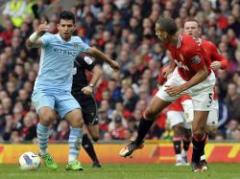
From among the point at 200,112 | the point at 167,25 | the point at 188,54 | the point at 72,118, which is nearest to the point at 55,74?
the point at 72,118

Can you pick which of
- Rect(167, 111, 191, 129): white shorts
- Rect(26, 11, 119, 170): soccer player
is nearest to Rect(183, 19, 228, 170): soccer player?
Rect(26, 11, 119, 170): soccer player

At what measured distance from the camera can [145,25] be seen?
24.8m

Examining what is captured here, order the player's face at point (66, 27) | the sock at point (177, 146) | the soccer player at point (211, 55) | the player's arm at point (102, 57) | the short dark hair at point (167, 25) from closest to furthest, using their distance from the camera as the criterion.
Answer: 1. the short dark hair at point (167, 25)
2. the player's face at point (66, 27)
3. the player's arm at point (102, 57)
4. the soccer player at point (211, 55)
5. the sock at point (177, 146)

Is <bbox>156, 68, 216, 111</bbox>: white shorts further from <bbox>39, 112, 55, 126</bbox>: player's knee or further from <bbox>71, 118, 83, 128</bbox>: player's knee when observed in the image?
<bbox>39, 112, 55, 126</bbox>: player's knee

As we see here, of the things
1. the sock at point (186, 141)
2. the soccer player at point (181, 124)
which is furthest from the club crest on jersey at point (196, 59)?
the sock at point (186, 141)

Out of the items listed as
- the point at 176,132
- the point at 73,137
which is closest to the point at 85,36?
the point at 176,132

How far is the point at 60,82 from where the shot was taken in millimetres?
14836

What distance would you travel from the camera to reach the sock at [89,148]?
1702 centimetres

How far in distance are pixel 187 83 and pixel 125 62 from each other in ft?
36.4

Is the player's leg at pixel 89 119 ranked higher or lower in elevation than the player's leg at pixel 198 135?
lower

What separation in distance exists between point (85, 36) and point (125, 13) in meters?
1.32

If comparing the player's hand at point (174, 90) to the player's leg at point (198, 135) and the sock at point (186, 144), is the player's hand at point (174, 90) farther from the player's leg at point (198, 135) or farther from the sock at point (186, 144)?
the sock at point (186, 144)

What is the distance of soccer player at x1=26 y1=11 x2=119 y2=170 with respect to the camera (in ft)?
48.0

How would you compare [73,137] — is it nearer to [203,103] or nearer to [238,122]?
[203,103]
